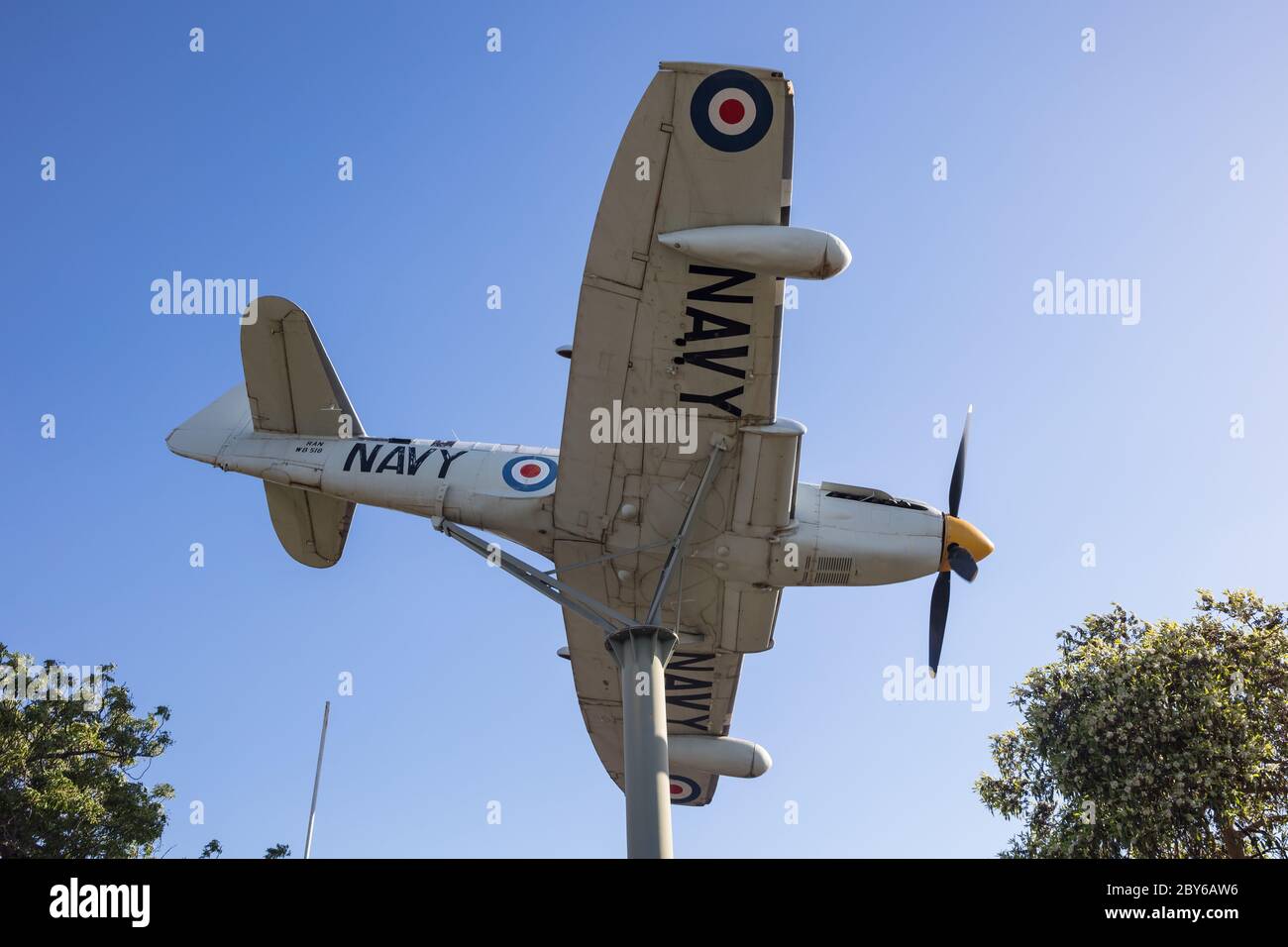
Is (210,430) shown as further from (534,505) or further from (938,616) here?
(938,616)

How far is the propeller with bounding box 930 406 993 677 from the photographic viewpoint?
51.9 feet

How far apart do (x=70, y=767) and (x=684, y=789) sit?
16090mm

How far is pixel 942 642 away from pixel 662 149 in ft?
32.5

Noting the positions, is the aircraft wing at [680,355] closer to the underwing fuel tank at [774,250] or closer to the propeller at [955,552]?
the underwing fuel tank at [774,250]

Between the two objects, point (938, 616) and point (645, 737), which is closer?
point (645, 737)

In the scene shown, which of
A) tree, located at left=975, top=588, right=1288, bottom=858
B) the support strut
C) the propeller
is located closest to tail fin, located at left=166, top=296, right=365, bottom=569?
the support strut

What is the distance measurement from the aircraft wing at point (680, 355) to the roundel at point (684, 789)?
3.51 meters

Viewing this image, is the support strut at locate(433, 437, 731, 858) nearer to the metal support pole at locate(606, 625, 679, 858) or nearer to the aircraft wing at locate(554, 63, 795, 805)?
the metal support pole at locate(606, 625, 679, 858)

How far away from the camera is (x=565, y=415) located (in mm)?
14516

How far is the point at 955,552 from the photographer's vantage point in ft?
52.2

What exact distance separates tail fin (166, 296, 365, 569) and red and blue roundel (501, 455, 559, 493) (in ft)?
11.5

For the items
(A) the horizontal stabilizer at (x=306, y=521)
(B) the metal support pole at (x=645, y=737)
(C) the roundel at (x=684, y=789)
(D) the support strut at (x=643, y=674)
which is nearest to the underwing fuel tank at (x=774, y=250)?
(D) the support strut at (x=643, y=674)

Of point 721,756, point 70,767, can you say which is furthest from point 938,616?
point 70,767

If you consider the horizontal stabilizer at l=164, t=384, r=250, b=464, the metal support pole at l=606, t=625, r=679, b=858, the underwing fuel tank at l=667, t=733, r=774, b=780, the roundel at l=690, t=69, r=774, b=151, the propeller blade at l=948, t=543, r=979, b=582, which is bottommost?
the underwing fuel tank at l=667, t=733, r=774, b=780
